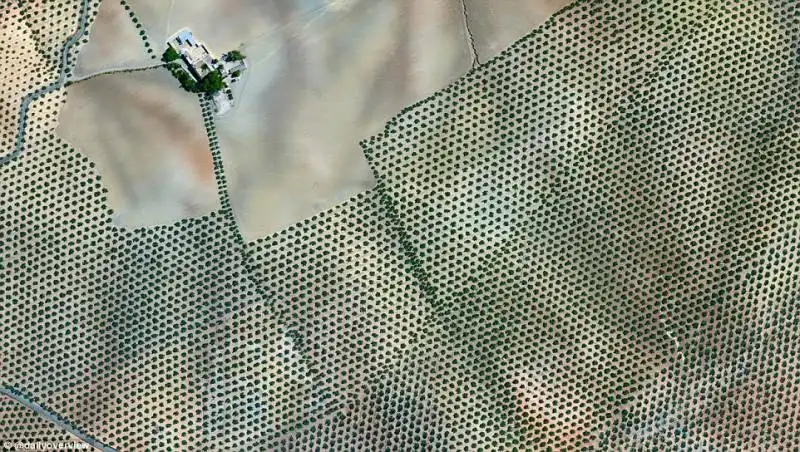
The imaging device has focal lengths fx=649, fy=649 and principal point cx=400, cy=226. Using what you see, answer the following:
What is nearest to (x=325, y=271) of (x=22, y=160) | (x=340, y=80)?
(x=340, y=80)

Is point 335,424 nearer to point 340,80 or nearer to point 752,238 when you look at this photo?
point 340,80

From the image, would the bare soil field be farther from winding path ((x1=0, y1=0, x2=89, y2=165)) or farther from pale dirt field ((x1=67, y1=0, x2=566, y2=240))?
winding path ((x1=0, y1=0, x2=89, y2=165))

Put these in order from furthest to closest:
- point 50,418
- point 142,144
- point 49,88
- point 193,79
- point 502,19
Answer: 1. point 502,19
2. point 193,79
3. point 49,88
4. point 142,144
5. point 50,418

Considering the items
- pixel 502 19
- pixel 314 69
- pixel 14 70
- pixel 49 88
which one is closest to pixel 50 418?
pixel 49 88

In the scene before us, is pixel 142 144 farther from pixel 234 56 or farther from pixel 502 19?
pixel 502 19

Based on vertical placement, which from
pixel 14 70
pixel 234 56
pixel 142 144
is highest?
pixel 14 70

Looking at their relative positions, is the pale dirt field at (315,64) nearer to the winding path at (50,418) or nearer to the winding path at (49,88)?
the winding path at (49,88)
